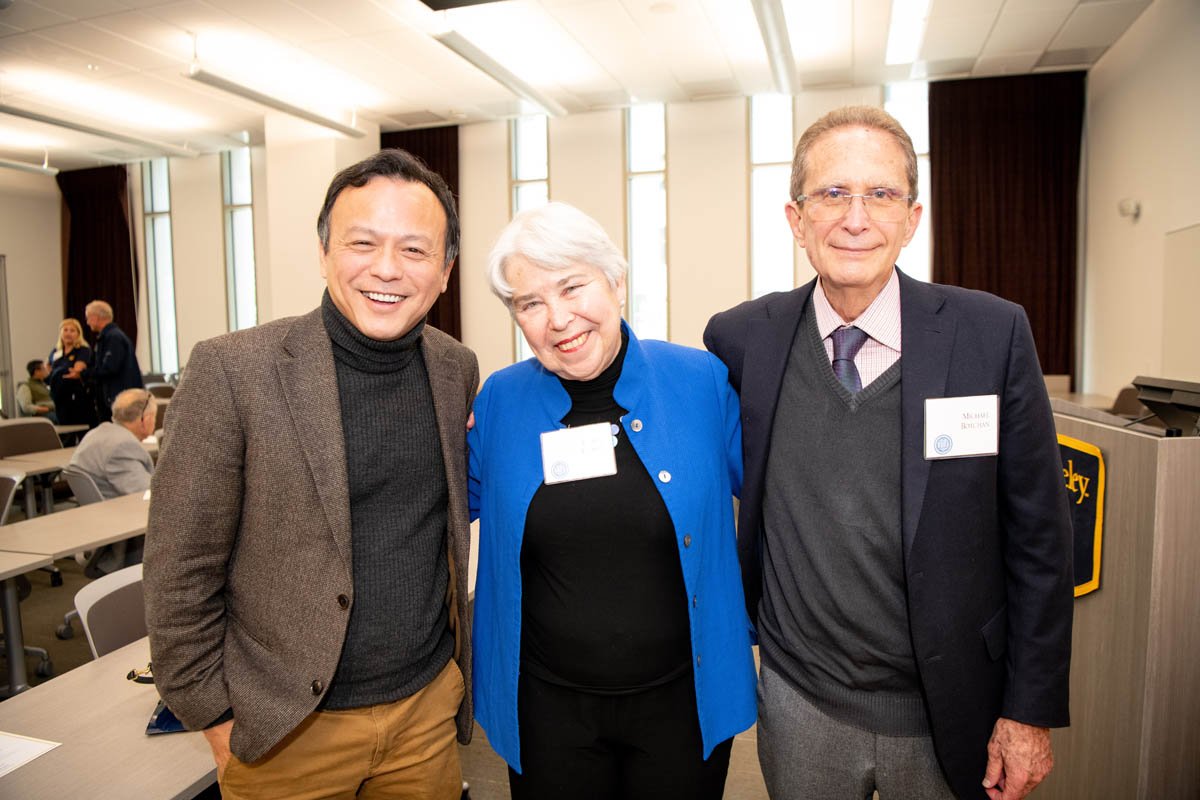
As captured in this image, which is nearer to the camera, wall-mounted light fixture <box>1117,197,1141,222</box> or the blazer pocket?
the blazer pocket

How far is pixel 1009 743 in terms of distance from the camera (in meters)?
1.36

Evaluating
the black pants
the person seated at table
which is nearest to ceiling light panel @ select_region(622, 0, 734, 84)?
the black pants

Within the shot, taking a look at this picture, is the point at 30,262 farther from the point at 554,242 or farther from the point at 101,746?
the point at 554,242

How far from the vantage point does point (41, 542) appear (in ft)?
10.9

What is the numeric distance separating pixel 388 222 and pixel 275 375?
0.33 meters

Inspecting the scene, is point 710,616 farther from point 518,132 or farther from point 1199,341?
point 518,132

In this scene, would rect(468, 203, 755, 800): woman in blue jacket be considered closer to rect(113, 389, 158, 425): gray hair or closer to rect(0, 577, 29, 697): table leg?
rect(0, 577, 29, 697): table leg

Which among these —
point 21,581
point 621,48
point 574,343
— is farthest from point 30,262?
point 574,343

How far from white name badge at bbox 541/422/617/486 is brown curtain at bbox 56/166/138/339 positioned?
40.8ft

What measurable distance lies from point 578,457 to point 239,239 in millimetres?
11372

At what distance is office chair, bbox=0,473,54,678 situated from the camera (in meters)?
3.79

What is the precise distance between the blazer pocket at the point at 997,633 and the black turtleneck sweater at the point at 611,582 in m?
0.54

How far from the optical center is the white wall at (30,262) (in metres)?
11.5

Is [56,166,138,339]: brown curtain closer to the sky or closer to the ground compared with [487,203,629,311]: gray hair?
closer to the sky
